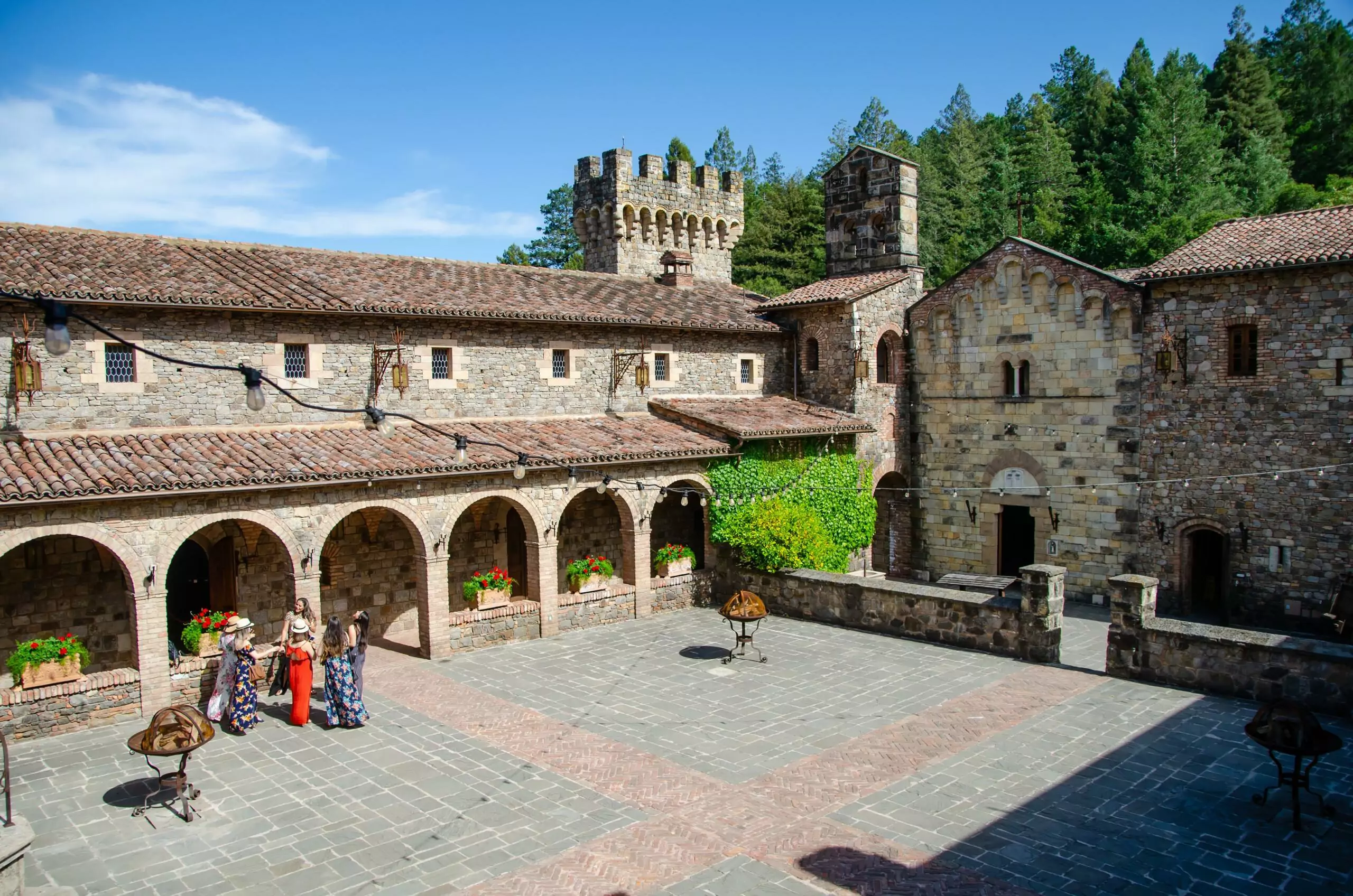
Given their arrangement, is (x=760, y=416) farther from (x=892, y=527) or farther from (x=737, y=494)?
(x=892, y=527)

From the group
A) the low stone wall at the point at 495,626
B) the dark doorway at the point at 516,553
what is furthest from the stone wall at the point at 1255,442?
the dark doorway at the point at 516,553

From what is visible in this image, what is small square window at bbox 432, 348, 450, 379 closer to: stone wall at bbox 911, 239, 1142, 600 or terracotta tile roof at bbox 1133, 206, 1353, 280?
stone wall at bbox 911, 239, 1142, 600

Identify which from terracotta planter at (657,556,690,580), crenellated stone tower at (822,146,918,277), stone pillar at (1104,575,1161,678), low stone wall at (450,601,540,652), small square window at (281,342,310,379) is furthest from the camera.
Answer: crenellated stone tower at (822,146,918,277)

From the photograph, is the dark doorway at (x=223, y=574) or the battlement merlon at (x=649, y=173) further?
the battlement merlon at (x=649, y=173)

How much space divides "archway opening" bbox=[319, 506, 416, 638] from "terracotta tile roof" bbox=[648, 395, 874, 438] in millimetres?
6947

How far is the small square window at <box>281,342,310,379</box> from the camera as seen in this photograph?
18125 millimetres

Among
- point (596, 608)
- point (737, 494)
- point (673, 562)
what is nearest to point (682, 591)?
point (673, 562)

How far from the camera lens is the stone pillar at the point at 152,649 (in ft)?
47.9

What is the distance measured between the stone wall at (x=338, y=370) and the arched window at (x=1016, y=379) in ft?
23.0

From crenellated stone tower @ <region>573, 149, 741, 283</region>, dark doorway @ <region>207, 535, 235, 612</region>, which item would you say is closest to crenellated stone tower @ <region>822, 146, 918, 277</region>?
crenellated stone tower @ <region>573, 149, 741, 283</region>

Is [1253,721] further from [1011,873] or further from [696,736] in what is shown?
[696,736]

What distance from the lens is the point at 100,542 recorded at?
1421 centimetres

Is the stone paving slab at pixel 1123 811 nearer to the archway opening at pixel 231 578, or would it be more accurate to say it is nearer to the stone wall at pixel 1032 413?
the stone wall at pixel 1032 413

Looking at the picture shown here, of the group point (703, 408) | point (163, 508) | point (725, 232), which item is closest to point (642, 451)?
point (703, 408)
